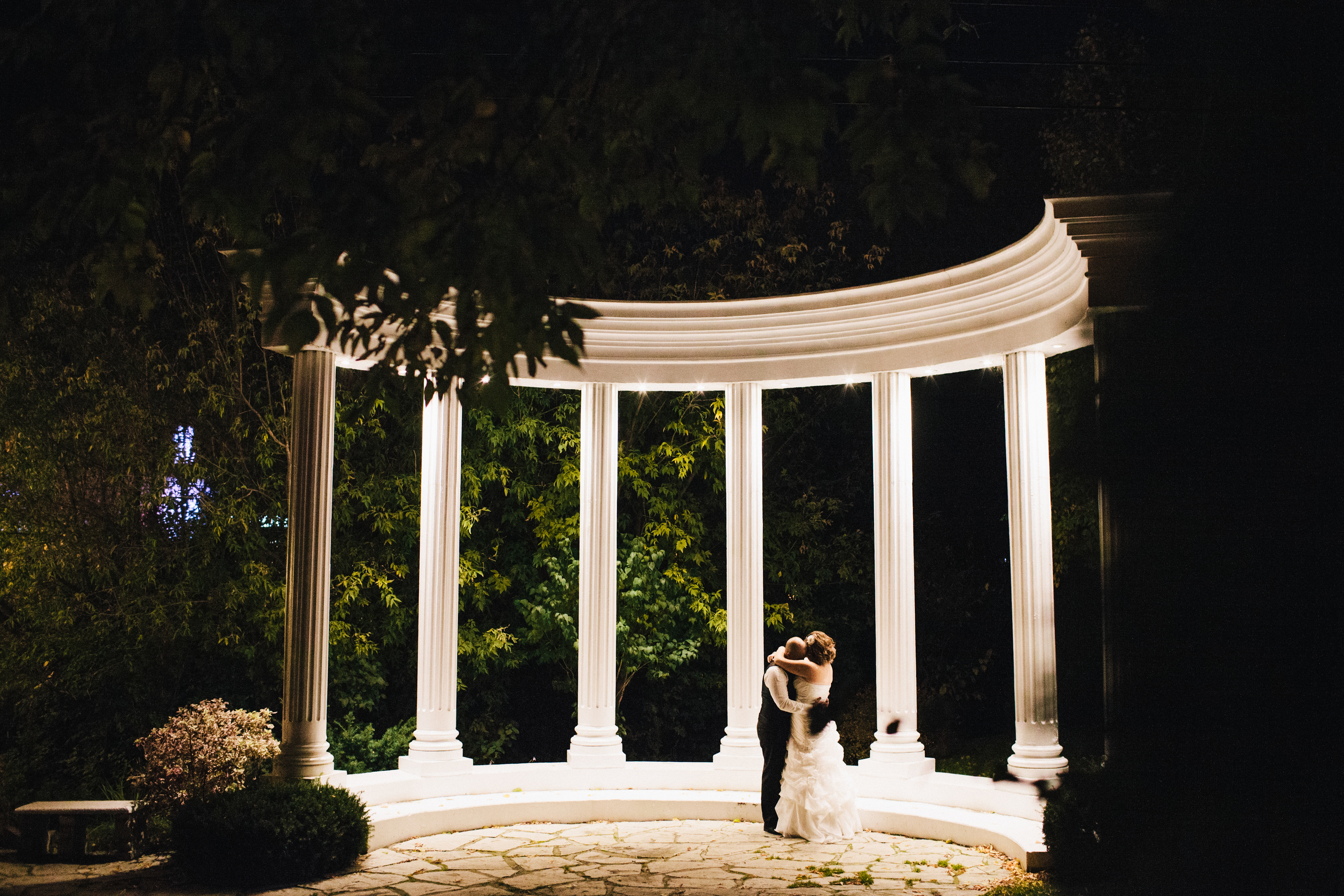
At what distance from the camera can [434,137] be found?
13.8 metres

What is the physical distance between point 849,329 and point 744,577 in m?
9.16

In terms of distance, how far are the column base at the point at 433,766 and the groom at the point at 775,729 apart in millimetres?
9845

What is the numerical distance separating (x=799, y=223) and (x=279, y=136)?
153 ft

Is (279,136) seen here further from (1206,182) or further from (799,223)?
(799,223)

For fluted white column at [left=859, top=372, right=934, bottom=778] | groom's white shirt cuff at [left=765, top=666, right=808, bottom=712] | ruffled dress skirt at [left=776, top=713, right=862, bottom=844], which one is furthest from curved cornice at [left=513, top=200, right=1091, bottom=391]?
ruffled dress skirt at [left=776, top=713, right=862, bottom=844]

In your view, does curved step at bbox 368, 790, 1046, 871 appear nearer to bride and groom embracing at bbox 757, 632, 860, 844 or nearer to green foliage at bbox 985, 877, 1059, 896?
bride and groom embracing at bbox 757, 632, 860, 844

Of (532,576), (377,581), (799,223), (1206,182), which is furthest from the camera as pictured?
(799,223)

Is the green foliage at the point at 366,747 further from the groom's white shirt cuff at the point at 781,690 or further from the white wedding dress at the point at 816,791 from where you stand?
the white wedding dress at the point at 816,791

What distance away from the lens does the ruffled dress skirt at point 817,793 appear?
30859 millimetres

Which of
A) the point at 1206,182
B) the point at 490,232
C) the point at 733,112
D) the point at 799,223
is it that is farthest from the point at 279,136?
the point at 799,223

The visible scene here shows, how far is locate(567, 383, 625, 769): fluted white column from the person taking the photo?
37.5 m

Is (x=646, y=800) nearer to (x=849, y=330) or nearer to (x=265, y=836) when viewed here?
(x=265, y=836)

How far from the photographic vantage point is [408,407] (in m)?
47.6

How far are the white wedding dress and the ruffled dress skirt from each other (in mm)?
15
